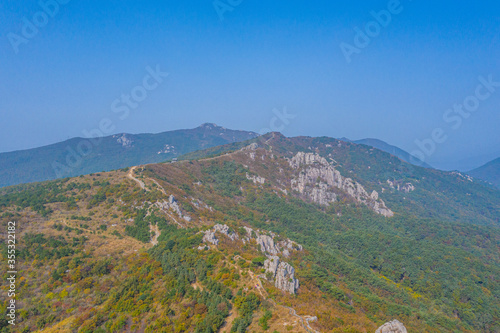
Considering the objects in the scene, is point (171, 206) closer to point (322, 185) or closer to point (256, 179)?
point (256, 179)

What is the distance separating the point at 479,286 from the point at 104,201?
4956 inches

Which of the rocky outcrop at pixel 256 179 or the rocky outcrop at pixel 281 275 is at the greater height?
the rocky outcrop at pixel 256 179

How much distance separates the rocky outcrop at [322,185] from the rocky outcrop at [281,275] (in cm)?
11978

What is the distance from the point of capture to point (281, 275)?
36.9m

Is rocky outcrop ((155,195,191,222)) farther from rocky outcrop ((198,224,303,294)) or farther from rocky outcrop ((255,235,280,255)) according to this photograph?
rocky outcrop ((255,235,280,255))

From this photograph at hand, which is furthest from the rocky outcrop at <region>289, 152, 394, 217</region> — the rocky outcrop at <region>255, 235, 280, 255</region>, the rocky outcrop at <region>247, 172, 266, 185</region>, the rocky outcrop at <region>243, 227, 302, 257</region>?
the rocky outcrop at <region>255, 235, 280, 255</region>

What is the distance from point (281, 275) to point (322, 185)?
13230cm

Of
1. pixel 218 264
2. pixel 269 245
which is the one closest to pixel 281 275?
pixel 218 264

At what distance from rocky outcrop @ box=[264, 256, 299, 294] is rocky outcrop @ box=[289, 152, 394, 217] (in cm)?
11978

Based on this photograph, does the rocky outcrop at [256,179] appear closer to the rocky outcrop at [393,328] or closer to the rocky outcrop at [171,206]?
the rocky outcrop at [171,206]

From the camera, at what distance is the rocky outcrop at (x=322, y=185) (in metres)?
155

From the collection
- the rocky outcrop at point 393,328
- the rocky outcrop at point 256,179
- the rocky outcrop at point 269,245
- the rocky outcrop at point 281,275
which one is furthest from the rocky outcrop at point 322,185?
the rocky outcrop at point 393,328

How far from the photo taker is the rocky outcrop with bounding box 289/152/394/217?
155 m

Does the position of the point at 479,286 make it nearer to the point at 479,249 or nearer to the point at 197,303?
the point at 479,249
